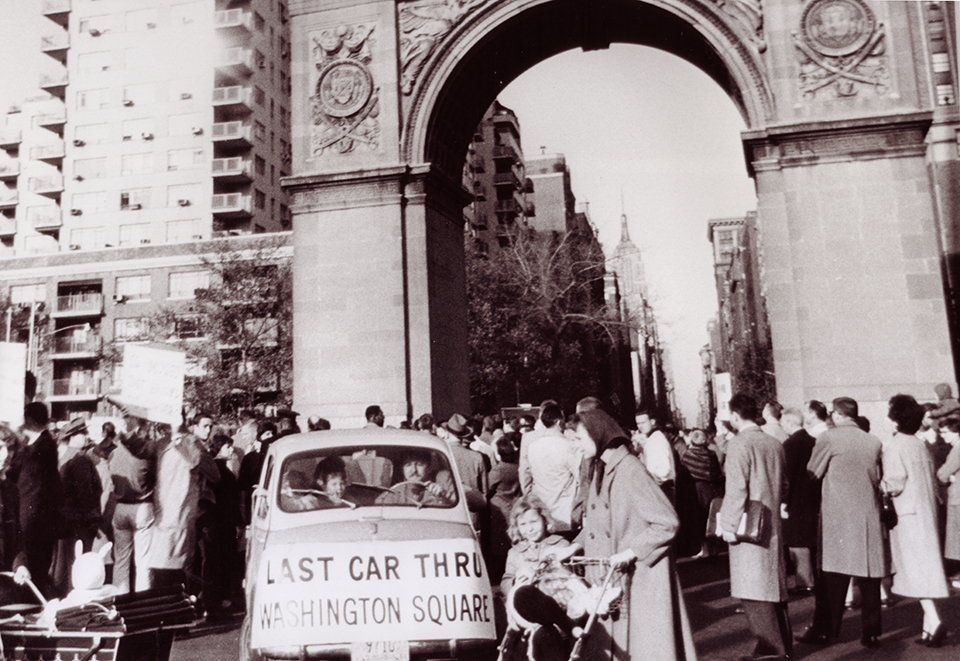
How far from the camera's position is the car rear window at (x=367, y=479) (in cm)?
646

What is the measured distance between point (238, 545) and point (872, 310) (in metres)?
10.5

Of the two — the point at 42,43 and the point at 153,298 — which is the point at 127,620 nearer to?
the point at 153,298

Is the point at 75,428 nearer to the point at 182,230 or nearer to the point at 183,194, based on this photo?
the point at 182,230

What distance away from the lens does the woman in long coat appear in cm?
545

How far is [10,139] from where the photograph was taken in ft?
197

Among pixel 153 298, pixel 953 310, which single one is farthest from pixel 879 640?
pixel 153 298

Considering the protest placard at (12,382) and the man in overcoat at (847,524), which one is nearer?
the man in overcoat at (847,524)

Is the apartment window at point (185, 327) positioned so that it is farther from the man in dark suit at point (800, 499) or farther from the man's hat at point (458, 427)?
the man in dark suit at point (800, 499)

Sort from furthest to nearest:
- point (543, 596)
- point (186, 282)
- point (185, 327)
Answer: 1. point (186, 282)
2. point (185, 327)
3. point (543, 596)

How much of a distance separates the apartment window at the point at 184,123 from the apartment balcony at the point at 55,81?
21.1ft

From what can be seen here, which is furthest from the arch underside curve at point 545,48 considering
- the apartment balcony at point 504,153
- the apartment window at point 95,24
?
the apartment balcony at point 504,153

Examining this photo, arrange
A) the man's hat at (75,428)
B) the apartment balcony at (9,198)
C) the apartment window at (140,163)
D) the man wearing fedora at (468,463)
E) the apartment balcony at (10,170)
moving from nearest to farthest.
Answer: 1. the man's hat at (75,428)
2. the man wearing fedora at (468,463)
3. the apartment window at (140,163)
4. the apartment balcony at (9,198)
5. the apartment balcony at (10,170)

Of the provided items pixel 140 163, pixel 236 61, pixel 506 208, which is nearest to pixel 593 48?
pixel 236 61

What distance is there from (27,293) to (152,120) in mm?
11905
